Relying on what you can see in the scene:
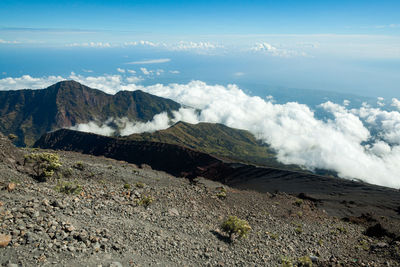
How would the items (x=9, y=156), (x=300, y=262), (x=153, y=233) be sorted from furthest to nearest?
(x=9, y=156), (x=300, y=262), (x=153, y=233)

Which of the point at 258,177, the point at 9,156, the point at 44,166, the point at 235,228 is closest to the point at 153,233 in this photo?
the point at 235,228

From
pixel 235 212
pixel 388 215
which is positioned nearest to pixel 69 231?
pixel 235 212

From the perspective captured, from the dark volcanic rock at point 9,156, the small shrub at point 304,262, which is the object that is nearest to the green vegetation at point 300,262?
the small shrub at point 304,262

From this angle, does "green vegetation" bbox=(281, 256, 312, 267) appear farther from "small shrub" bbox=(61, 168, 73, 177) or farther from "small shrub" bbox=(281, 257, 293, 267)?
"small shrub" bbox=(61, 168, 73, 177)

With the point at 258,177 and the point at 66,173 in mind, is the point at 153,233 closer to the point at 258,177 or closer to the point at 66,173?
the point at 66,173

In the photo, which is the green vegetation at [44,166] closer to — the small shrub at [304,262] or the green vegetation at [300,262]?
the green vegetation at [300,262]

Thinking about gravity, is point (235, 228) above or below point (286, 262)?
above

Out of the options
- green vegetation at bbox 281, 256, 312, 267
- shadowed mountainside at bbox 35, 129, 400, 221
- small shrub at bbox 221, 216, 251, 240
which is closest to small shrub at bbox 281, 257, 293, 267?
green vegetation at bbox 281, 256, 312, 267
